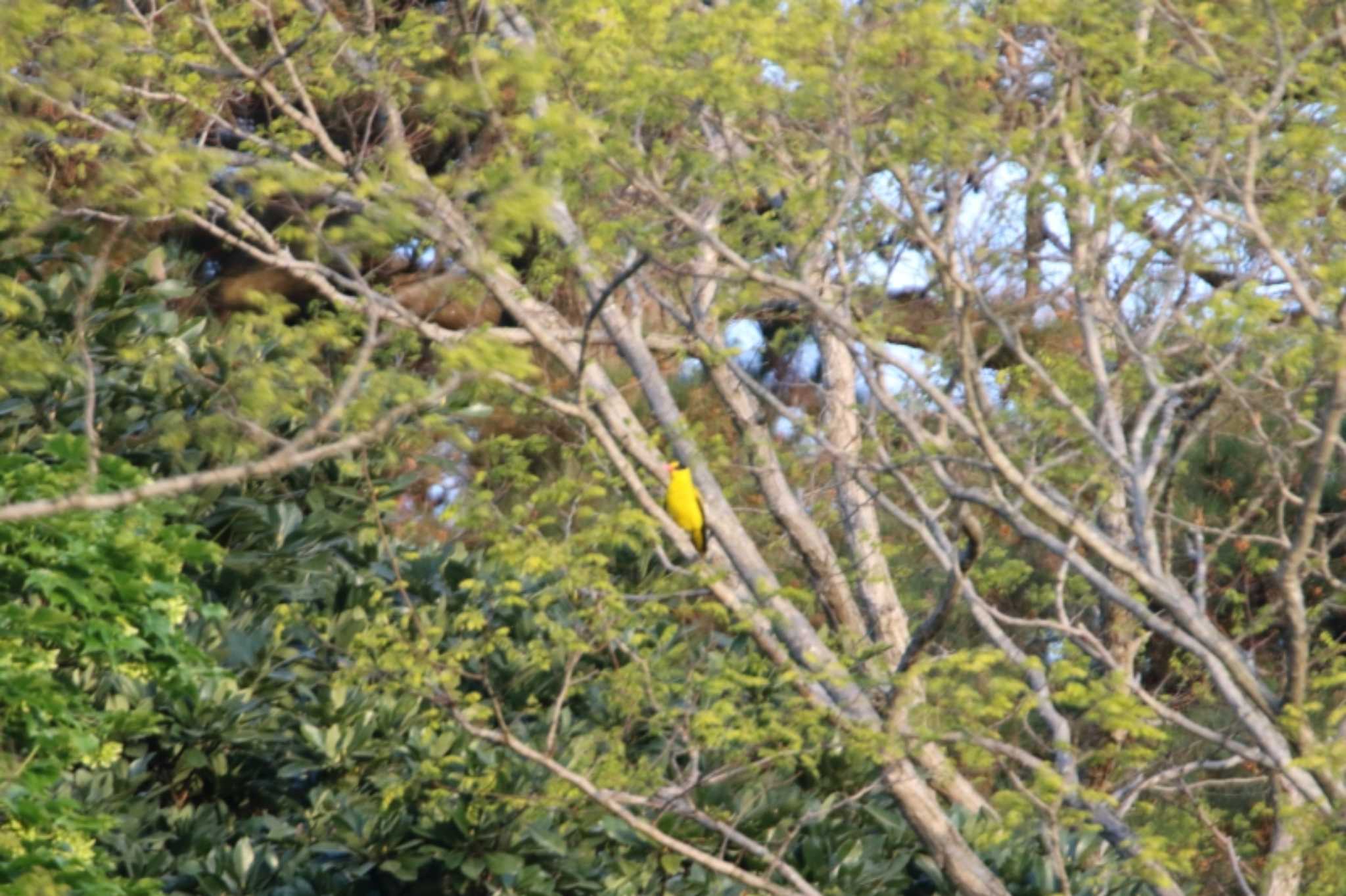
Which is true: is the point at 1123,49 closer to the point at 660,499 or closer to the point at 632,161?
the point at 632,161

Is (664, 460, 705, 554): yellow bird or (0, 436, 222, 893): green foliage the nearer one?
(0, 436, 222, 893): green foliage

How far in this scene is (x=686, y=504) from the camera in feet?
23.5

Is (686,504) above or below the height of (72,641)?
below

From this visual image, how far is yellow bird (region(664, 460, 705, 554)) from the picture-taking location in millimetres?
7047

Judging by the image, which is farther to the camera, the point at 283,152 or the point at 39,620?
the point at 283,152

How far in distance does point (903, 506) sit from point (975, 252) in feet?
12.1

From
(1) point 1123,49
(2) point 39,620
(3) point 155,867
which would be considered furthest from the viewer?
(3) point 155,867

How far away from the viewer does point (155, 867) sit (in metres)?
6.15

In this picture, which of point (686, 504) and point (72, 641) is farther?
point (686, 504)

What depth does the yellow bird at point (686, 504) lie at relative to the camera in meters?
7.05

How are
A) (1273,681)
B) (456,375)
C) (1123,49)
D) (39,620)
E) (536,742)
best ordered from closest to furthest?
(456,375)
(39,620)
(1123,49)
(536,742)
(1273,681)

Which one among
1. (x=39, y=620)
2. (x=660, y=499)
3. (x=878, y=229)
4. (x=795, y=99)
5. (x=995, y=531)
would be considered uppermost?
(x=795, y=99)

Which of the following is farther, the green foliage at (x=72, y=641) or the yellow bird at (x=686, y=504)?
the yellow bird at (x=686, y=504)

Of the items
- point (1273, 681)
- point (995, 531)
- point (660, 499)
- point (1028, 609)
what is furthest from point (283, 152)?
point (1273, 681)
